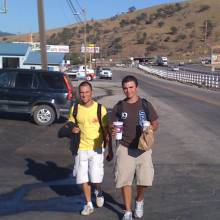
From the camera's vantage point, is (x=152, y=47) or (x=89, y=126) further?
(x=152, y=47)

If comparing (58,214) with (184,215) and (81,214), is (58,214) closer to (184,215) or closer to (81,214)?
(81,214)

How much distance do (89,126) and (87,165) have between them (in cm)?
49

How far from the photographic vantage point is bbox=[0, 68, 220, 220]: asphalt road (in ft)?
25.8

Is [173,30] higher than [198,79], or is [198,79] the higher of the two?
[173,30]

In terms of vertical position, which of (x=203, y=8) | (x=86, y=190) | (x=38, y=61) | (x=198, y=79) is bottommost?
(x=198, y=79)

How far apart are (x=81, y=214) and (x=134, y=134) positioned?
4.39 feet

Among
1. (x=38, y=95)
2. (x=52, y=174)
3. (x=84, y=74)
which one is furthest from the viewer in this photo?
(x=84, y=74)

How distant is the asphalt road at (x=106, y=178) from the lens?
785 cm

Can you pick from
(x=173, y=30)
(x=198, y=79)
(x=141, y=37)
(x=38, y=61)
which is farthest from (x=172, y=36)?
(x=198, y=79)

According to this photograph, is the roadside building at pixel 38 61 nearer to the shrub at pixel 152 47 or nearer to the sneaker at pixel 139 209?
the sneaker at pixel 139 209

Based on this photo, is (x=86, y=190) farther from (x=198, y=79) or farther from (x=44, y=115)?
(x=198, y=79)

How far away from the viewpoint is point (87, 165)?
7.61 meters

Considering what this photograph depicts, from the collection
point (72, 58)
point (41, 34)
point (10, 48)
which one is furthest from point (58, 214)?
point (72, 58)

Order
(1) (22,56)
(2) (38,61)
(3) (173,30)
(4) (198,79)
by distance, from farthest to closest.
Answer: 1. (3) (173,30)
2. (1) (22,56)
3. (2) (38,61)
4. (4) (198,79)
